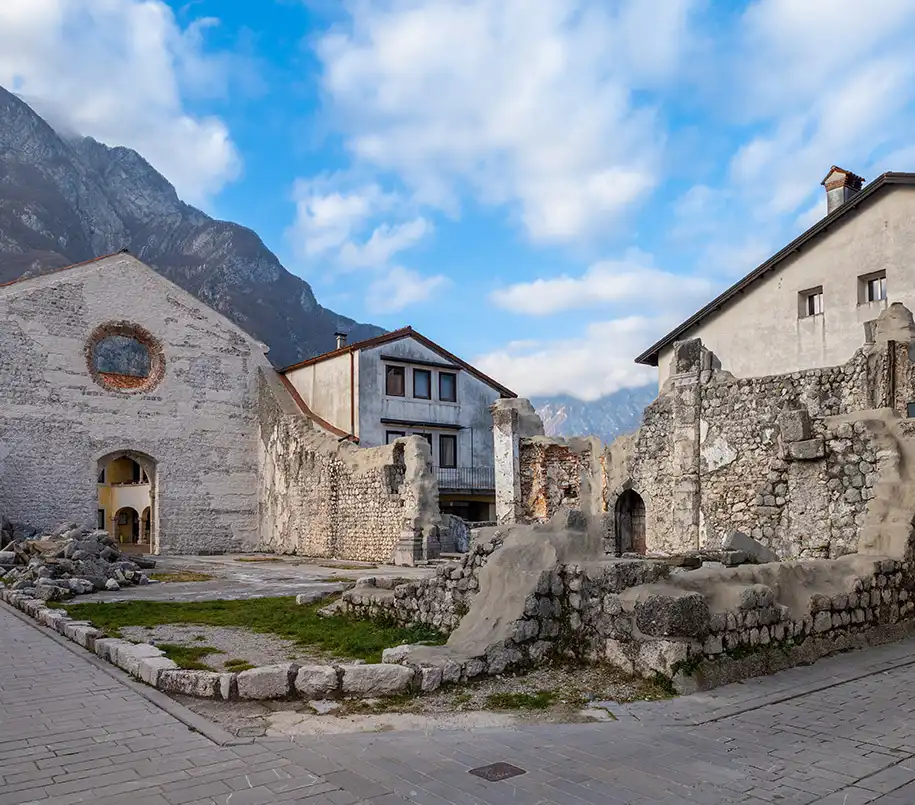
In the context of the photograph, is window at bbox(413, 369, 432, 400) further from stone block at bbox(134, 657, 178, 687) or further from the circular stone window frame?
stone block at bbox(134, 657, 178, 687)

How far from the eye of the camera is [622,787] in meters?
4.32

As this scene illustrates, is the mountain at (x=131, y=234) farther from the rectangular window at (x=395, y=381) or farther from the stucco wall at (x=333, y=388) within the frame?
the rectangular window at (x=395, y=381)

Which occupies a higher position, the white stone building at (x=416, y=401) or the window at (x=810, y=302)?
the window at (x=810, y=302)

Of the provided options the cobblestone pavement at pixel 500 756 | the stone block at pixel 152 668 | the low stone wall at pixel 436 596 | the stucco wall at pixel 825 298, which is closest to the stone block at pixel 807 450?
the cobblestone pavement at pixel 500 756

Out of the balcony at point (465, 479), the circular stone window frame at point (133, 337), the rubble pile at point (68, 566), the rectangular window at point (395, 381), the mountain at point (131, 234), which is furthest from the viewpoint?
the mountain at point (131, 234)

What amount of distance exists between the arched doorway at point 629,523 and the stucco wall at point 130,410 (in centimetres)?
1528

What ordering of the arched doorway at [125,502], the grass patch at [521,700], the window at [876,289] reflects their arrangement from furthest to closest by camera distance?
1. the arched doorway at [125,502]
2. the window at [876,289]
3. the grass patch at [521,700]

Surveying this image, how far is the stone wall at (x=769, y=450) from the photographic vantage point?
38.4 ft

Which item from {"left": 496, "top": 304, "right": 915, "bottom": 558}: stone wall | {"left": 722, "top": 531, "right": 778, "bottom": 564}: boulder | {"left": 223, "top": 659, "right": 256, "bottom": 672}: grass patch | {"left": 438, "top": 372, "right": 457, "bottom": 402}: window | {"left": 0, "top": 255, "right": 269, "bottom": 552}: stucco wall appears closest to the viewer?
{"left": 223, "top": 659, "right": 256, "bottom": 672}: grass patch

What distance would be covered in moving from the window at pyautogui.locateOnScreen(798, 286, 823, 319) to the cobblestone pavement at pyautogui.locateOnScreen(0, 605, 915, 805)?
21.8 metres

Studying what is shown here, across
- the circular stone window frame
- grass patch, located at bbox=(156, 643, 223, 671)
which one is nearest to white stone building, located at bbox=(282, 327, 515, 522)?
the circular stone window frame

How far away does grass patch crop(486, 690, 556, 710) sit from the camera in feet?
19.8

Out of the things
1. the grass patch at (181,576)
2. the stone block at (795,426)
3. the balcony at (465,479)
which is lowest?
the grass patch at (181,576)

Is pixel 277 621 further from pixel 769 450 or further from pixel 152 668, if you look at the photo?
pixel 769 450
